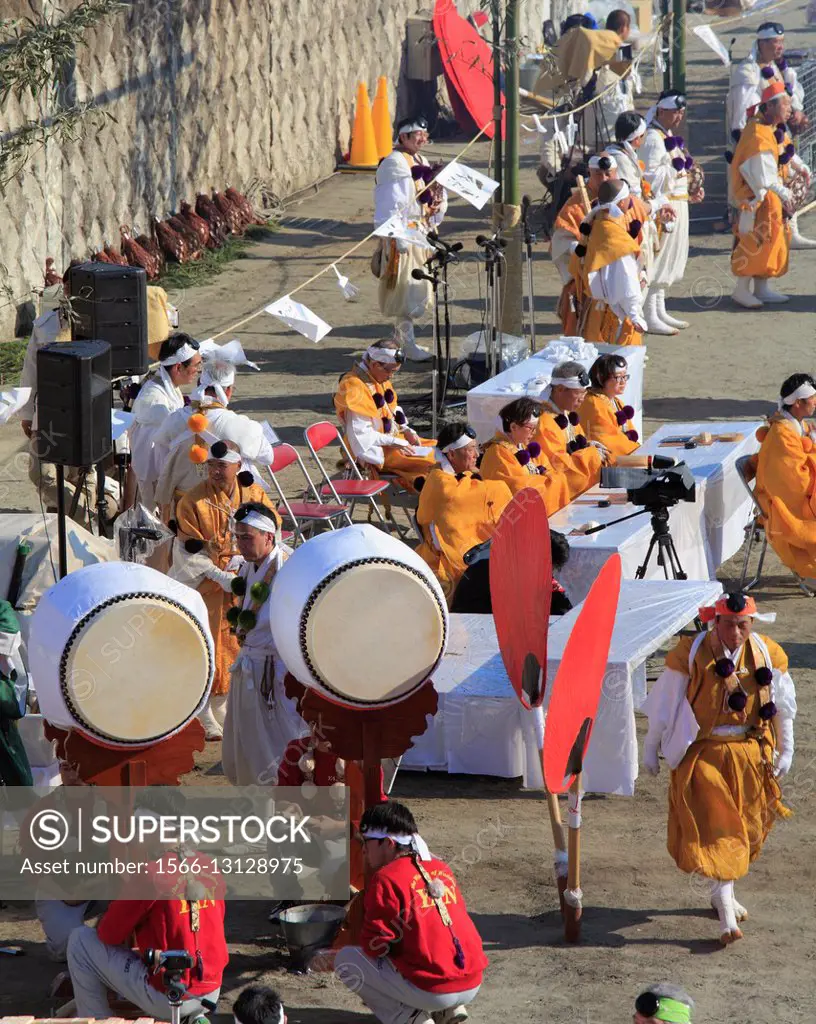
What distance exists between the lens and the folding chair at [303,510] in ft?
31.3

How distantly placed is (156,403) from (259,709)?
242 centimetres

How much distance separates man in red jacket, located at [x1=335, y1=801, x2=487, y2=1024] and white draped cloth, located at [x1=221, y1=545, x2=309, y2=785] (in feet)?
5.58

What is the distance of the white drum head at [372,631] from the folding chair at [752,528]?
4091 millimetres

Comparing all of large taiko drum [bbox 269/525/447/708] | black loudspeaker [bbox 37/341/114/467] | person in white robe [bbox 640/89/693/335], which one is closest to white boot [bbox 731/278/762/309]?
person in white robe [bbox 640/89/693/335]

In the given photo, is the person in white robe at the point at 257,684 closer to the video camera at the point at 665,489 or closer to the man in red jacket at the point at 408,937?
the man in red jacket at the point at 408,937

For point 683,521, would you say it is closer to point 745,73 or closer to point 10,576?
point 10,576

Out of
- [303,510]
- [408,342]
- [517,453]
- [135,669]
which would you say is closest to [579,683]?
[135,669]

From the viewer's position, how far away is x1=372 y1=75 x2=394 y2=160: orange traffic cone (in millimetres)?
20641

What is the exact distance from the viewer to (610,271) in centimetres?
1250

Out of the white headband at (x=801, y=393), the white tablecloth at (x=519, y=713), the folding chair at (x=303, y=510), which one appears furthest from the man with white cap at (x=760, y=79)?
the white tablecloth at (x=519, y=713)

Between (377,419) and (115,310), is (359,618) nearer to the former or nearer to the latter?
(115,310)

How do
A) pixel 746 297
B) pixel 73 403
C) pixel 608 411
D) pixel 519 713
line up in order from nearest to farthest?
pixel 519 713
pixel 73 403
pixel 608 411
pixel 746 297

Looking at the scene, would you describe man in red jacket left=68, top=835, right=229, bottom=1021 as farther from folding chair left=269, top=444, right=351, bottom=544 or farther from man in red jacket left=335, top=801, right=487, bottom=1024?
folding chair left=269, top=444, right=351, bottom=544

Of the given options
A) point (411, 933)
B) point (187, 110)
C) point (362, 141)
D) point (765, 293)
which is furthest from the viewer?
point (362, 141)
